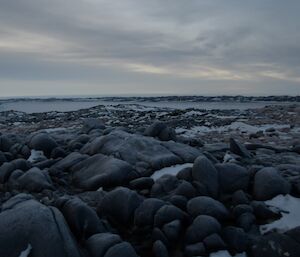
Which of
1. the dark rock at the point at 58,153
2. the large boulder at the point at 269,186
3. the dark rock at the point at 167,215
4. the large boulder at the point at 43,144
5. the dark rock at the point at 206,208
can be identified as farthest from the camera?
the large boulder at the point at 43,144

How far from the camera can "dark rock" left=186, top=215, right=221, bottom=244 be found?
498 cm

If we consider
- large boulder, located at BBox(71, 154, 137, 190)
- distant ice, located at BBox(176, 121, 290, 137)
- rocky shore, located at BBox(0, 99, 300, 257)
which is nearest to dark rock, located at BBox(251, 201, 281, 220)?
rocky shore, located at BBox(0, 99, 300, 257)

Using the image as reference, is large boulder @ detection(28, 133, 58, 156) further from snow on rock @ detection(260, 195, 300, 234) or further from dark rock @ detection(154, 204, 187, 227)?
snow on rock @ detection(260, 195, 300, 234)

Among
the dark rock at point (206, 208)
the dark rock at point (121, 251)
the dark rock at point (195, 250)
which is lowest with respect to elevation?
the dark rock at point (195, 250)

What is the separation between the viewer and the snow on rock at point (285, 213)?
529 centimetres

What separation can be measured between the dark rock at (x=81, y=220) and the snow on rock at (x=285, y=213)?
1.92 m

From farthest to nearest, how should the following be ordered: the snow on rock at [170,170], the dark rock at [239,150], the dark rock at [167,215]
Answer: the dark rock at [239,150] < the snow on rock at [170,170] < the dark rock at [167,215]

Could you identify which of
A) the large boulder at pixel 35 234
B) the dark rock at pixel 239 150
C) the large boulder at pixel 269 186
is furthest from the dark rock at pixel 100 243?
the dark rock at pixel 239 150

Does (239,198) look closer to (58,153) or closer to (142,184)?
(142,184)

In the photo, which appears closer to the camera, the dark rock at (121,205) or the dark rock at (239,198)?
the dark rock at (121,205)

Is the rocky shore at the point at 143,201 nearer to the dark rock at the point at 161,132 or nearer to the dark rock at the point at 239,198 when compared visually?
the dark rock at the point at 239,198

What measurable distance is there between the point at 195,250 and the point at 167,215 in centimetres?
59

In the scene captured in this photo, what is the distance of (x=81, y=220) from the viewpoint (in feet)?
16.5

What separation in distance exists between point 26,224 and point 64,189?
2.05 meters
